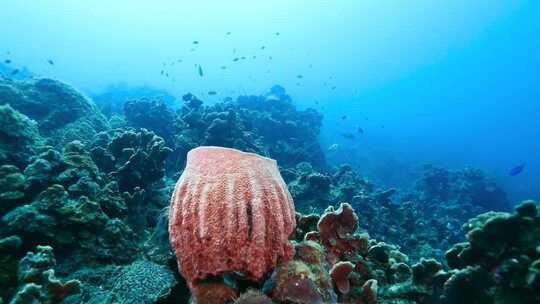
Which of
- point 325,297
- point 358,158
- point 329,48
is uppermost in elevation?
point 329,48

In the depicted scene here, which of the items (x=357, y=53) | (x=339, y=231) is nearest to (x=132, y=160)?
(x=339, y=231)

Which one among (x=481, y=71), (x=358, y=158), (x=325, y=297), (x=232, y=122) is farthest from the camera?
(x=481, y=71)

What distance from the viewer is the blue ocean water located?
88.0 metres

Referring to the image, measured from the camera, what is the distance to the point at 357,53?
134000mm

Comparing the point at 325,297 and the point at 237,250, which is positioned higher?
the point at 237,250

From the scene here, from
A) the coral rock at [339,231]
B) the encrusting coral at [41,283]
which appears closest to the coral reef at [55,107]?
the encrusting coral at [41,283]

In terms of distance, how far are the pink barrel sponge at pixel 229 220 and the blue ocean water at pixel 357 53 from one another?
71.8 metres

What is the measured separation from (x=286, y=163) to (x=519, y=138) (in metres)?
71.1

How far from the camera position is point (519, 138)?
63594 millimetres

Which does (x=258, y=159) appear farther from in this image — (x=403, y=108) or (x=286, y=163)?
(x=403, y=108)

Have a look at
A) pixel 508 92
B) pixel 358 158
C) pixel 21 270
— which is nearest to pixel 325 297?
pixel 21 270

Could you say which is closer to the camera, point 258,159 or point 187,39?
point 258,159

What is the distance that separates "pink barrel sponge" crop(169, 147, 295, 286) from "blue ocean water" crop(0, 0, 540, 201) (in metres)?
71.8

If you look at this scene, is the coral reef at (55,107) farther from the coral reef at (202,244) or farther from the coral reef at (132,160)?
the coral reef at (202,244)
